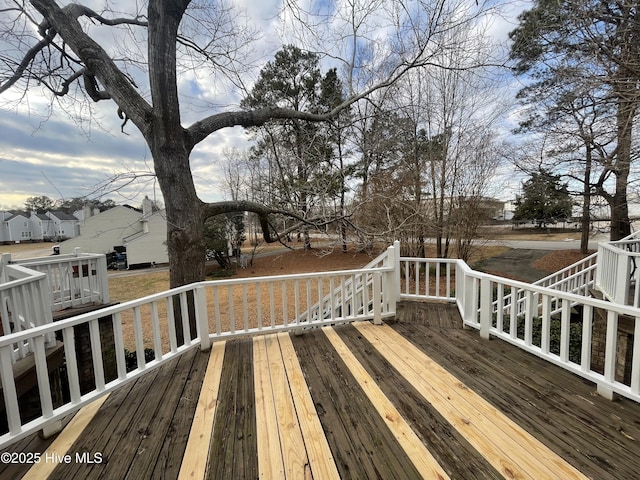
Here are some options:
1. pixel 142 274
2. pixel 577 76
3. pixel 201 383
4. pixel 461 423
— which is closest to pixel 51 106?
pixel 201 383

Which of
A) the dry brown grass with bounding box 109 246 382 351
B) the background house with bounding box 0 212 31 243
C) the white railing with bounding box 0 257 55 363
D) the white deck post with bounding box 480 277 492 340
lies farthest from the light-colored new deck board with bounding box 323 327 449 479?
the background house with bounding box 0 212 31 243

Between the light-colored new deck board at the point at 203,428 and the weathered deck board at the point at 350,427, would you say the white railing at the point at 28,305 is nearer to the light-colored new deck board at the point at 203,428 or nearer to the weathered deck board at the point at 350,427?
the light-colored new deck board at the point at 203,428

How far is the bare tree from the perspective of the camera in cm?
332

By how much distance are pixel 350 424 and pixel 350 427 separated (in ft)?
0.09

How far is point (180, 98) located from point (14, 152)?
2252mm

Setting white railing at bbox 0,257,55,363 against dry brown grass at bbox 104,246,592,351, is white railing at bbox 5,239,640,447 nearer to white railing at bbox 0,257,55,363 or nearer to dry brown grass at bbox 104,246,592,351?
white railing at bbox 0,257,55,363

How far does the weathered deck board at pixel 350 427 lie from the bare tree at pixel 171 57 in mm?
2211

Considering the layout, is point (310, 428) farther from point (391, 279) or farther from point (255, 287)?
point (255, 287)

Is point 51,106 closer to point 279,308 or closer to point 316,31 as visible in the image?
point 316,31

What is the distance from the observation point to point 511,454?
1491 mm

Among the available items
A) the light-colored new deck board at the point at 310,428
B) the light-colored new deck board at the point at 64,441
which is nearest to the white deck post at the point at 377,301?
the light-colored new deck board at the point at 310,428

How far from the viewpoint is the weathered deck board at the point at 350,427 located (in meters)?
1.42

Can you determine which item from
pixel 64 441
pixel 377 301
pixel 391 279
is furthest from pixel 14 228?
pixel 391 279

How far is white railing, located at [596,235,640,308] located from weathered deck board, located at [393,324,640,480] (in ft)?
7.01
